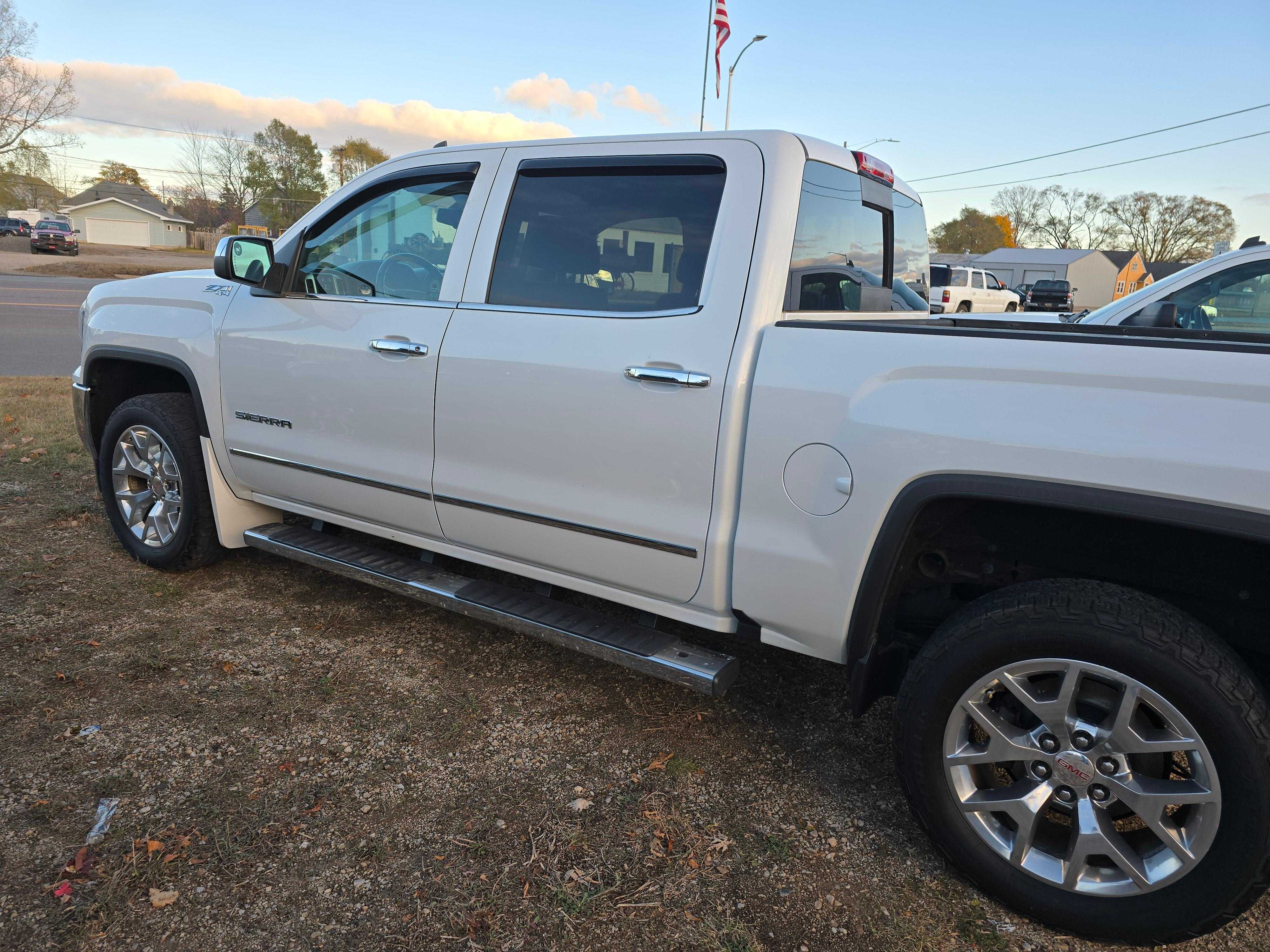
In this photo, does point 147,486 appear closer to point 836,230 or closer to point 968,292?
point 836,230

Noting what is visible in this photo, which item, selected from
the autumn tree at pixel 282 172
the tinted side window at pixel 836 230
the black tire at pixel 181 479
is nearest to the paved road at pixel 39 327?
the black tire at pixel 181 479

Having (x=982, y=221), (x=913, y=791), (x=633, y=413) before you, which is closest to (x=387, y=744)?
(x=633, y=413)

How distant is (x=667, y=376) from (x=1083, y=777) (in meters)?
1.54

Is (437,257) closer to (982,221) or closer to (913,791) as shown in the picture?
(913,791)

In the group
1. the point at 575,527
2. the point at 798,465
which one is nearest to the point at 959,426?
the point at 798,465

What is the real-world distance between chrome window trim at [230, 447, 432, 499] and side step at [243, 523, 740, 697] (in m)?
0.35

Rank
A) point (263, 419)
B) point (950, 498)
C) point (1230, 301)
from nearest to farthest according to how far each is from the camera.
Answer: point (950, 498) → point (263, 419) → point (1230, 301)

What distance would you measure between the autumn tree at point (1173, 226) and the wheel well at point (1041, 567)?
84348mm

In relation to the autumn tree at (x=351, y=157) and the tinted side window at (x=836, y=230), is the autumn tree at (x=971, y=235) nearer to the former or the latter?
the autumn tree at (x=351, y=157)

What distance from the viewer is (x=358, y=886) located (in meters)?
2.29

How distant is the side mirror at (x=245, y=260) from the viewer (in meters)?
3.79

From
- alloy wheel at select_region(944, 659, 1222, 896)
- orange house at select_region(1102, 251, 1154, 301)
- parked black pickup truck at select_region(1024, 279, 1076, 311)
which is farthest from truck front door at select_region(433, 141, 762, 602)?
orange house at select_region(1102, 251, 1154, 301)

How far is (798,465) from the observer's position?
2453 mm

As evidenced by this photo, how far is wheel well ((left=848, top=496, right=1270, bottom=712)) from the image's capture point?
87.2 inches
